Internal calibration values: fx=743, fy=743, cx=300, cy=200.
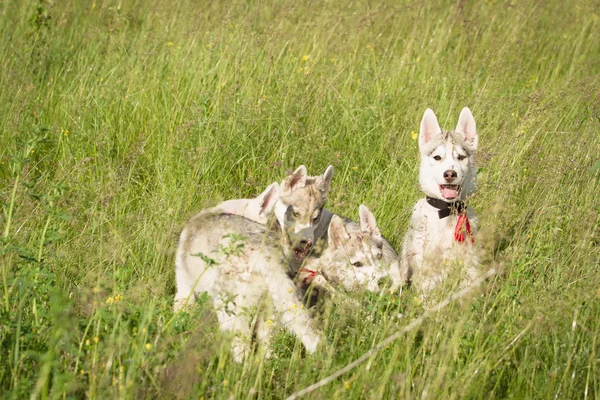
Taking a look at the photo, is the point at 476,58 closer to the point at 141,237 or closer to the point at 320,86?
the point at 320,86

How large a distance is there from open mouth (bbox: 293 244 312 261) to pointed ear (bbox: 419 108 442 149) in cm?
99

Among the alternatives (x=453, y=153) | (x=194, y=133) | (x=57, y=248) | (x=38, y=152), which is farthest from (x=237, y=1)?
(x=57, y=248)

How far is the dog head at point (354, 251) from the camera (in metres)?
4.21

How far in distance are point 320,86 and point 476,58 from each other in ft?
5.26

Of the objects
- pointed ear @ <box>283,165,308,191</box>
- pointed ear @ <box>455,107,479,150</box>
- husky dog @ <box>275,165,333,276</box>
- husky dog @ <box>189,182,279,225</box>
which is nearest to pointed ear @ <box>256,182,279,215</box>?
husky dog @ <box>189,182,279,225</box>

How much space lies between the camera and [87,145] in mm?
5070

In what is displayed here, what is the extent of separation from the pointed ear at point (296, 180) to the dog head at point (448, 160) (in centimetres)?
75

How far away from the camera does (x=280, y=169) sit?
5113 mm

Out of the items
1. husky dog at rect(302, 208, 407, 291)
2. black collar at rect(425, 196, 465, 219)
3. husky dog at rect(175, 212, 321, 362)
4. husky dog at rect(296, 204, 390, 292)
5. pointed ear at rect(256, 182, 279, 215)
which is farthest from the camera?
black collar at rect(425, 196, 465, 219)

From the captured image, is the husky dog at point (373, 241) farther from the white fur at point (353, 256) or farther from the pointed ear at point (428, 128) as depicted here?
the pointed ear at point (428, 128)

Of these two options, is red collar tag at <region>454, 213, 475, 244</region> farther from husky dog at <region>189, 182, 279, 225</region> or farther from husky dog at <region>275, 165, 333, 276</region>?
husky dog at <region>189, 182, 279, 225</region>

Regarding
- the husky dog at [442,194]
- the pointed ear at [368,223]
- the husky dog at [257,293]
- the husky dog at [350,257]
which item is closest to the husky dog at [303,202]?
the husky dog at [350,257]

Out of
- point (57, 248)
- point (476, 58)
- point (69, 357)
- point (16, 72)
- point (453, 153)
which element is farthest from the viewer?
point (476, 58)

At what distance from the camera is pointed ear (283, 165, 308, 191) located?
4.79 m
